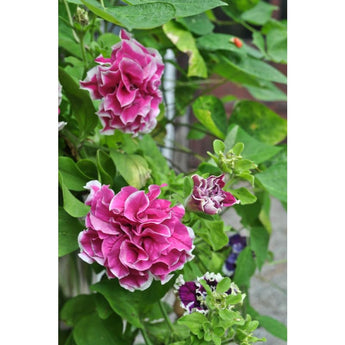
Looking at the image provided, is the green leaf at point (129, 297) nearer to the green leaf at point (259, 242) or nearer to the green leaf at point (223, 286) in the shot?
the green leaf at point (223, 286)

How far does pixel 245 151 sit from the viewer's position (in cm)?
68

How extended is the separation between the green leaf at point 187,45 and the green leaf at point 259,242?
0.24m

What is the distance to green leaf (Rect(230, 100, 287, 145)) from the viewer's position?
0.82 m

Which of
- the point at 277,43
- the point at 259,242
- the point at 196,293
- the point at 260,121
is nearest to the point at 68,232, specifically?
the point at 196,293

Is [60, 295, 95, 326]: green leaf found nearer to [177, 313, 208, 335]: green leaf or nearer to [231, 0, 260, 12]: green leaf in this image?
[177, 313, 208, 335]: green leaf

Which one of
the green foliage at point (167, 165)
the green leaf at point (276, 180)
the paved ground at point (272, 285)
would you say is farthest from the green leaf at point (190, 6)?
the paved ground at point (272, 285)

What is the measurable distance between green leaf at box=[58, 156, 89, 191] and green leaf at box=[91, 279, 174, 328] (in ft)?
0.33

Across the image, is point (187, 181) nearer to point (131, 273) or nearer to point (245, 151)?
point (131, 273)

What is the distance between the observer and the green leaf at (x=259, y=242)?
72 centimetres

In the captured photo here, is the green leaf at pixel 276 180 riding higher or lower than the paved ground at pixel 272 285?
higher

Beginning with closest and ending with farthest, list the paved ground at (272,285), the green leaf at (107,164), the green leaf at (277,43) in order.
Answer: the green leaf at (107,164) → the green leaf at (277,43) → the paved ground at (272,285)

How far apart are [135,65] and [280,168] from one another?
11.7 inches
